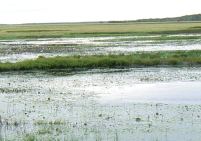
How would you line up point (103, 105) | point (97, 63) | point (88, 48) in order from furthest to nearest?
point (88, 48)
point (97, 63)
point (103, 105)

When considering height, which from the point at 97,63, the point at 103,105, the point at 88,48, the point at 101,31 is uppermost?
the point at 101,31

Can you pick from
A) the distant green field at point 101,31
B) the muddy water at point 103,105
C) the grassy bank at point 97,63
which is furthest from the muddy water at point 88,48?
the distant green field at point 101,31

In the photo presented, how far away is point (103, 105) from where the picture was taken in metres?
21.4

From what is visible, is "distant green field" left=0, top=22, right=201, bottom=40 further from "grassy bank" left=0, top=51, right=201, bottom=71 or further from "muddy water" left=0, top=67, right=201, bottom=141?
"muddy water" left=0, top=67, right=201, bottom=141

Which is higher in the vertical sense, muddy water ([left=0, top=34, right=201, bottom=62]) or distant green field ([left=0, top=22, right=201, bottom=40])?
distant green field ([left=0, top=22, right=201, bottom=40])

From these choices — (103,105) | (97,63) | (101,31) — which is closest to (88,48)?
(97,63)

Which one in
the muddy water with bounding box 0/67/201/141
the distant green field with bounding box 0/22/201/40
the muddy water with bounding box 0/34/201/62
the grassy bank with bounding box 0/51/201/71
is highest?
the distant green field with bounding box 0/22/201/40

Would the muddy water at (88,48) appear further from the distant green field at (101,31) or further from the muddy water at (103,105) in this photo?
the distant green field at (101,31)

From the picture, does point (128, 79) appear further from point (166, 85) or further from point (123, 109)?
point (123, 109)

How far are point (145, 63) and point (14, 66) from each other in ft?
31.5

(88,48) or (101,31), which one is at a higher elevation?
(101,31)

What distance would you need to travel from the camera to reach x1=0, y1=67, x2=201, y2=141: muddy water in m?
16.0

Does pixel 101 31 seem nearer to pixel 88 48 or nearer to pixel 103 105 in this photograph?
pixel 88 48

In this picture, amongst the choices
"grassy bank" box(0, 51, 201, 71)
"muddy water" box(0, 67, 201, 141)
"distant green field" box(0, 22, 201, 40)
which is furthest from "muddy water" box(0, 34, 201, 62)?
"distant green field" box(0, 22, 201, 40)
